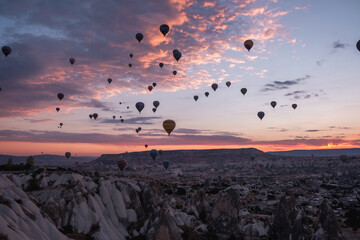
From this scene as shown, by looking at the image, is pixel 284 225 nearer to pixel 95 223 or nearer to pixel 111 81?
pixel 95 223

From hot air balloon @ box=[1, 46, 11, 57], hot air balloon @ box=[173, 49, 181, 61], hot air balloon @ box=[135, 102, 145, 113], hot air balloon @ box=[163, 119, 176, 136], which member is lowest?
hot air balloon @ box=[163, 119, 176, 136]

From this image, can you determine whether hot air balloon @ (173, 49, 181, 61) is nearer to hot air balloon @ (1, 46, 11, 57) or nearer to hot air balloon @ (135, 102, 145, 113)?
hot air balloon @ (135, 102, 145, 113)

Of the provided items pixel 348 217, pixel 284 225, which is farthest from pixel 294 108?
pixel 284 225

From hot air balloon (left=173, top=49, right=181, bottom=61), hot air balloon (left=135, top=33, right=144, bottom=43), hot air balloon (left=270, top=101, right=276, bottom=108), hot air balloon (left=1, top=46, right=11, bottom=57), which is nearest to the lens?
hot air balloon (left=1, top=46, right=11, bottom=57)

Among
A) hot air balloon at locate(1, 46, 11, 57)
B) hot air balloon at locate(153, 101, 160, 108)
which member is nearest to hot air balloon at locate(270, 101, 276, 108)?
hot air balloon at locate(153, 101, 160, 108)

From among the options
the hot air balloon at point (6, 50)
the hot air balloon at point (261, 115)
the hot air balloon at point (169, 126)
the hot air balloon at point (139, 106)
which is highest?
the hot air balloon at point (6, 50)

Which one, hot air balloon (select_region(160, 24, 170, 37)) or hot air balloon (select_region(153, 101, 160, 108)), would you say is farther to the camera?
hot air balloon (select_region(153, 101, 160, 108))

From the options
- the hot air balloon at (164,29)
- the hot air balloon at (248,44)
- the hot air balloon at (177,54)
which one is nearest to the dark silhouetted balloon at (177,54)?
the hot air balloon at (177,54)

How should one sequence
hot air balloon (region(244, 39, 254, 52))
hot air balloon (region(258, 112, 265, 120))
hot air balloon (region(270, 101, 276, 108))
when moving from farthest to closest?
hot air balloon (region(270, 101, 276, 108))
hot air balloon (region(258, 112, 265, 120))
hot air balloon (region(244, 39, 254, 52))

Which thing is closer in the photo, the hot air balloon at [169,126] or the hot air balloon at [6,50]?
the hot air balloon at [6,50]

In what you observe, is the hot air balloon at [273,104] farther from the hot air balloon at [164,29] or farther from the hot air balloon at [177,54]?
the hot air balloon at [164,29]

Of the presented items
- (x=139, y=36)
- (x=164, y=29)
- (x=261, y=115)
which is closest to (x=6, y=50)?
(x=139, y=36)
